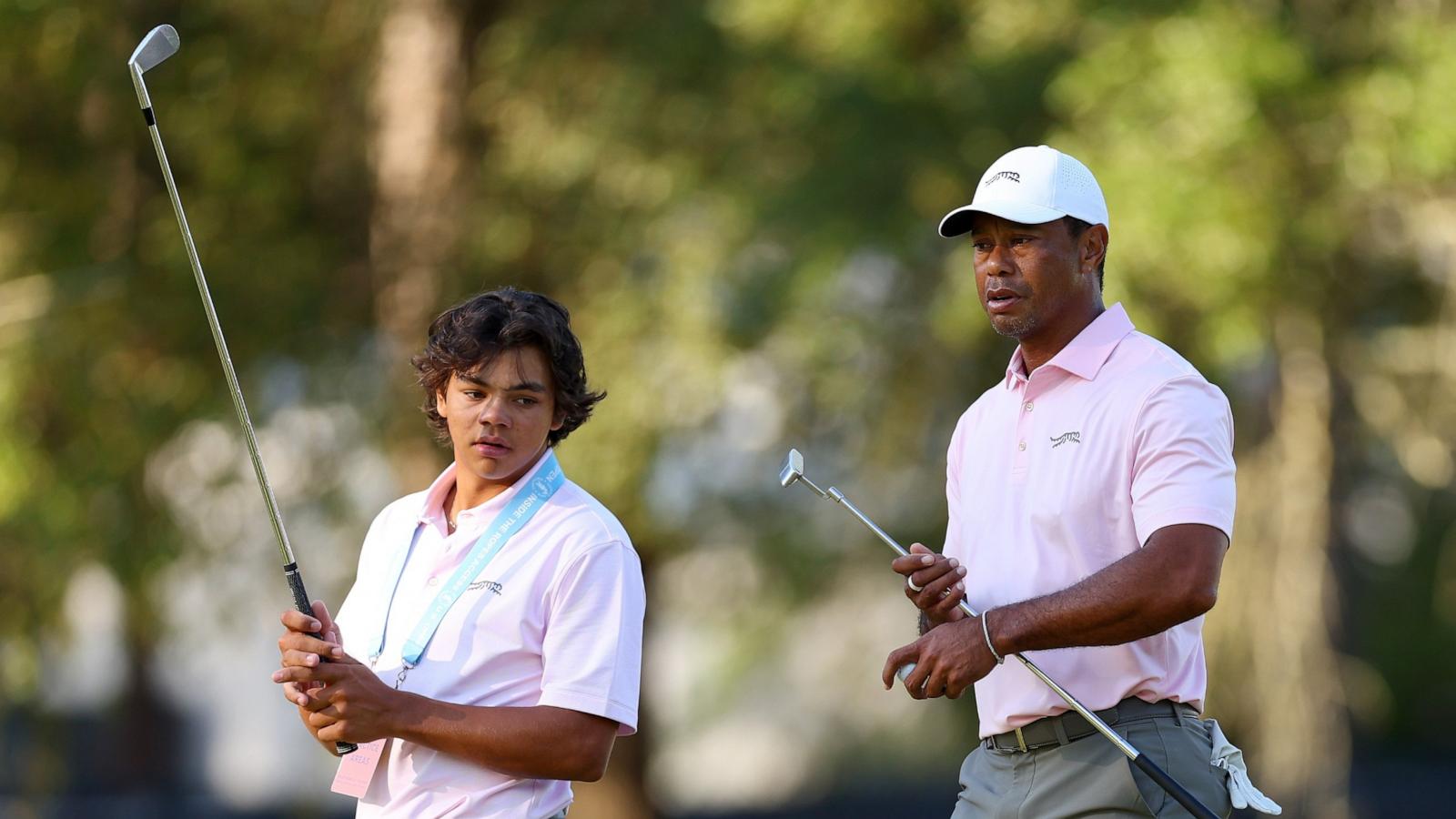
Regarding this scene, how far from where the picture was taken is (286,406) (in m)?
11.3

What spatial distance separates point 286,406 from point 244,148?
150cm

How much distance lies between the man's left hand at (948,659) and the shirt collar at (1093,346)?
0.53 meters

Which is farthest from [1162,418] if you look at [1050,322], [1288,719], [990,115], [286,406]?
[286,406]

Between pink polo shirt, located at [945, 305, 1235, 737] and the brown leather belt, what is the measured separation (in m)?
0.02

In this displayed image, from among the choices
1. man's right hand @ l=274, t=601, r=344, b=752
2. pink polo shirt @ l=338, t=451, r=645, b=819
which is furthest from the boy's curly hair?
man's right hand @ l=274, t=601, r=344, b=752

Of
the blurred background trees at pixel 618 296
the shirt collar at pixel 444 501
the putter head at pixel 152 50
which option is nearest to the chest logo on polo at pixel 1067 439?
the shirt collar at pixel 444 501

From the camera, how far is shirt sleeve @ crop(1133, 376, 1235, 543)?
132 inches

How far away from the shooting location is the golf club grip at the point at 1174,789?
3281mm

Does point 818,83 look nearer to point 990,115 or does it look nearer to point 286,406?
point 990,115

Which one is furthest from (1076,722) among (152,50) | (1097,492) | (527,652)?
(152,50)

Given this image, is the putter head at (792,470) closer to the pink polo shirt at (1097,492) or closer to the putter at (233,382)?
the pink polo shirt at (1097,492)

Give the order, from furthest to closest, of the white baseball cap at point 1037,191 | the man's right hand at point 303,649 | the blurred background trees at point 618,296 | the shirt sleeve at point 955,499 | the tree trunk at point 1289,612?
the tree trunk at point 1289,612, the blurred background trees at point 618,296, the shirt sleeve at point 955,499, the white baseball cap at point 1037,191, the man's right hand at point 303,649

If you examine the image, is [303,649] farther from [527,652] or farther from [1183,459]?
[1183,459]

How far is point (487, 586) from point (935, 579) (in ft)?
2.56
